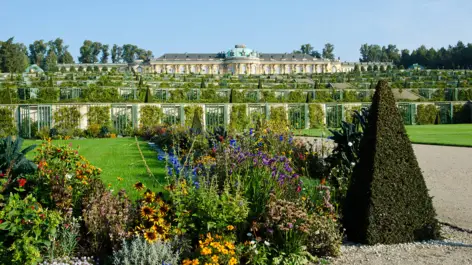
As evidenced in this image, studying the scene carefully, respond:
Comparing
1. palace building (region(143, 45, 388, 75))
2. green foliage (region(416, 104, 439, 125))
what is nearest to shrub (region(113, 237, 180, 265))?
green foliage (region(416, 104, 439, 125))

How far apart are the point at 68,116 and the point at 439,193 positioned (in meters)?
16.4

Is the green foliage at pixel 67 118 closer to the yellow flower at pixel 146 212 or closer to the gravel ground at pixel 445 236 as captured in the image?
the gravel ground at pixel 445 236

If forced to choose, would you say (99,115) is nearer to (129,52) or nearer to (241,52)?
(241,52)

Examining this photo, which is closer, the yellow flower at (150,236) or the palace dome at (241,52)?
the yellow flower at (150,236)

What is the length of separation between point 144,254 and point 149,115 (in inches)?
697

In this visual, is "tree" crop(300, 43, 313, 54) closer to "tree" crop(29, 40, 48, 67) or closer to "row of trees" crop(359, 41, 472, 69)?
"row of trees" crop(359, 41, 472, 69)

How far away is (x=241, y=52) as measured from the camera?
101375 millimetres

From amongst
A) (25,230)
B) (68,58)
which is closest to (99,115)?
(25,230)

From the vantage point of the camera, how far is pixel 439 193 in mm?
7320

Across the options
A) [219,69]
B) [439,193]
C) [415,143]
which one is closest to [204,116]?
[415,143]

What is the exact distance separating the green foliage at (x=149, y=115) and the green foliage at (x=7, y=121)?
5078 millimetres

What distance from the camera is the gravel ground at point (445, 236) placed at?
431cm

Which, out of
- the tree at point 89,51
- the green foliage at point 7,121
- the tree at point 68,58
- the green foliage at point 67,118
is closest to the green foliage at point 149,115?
the green foliage at point 67,118

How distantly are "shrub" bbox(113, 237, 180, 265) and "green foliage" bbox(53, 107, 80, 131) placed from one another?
1675 centimetres
